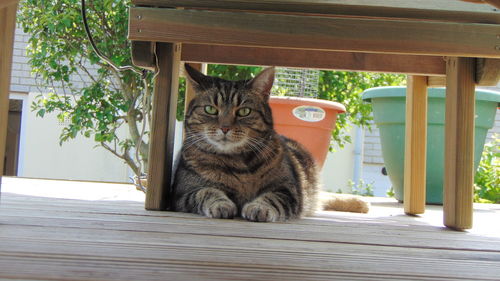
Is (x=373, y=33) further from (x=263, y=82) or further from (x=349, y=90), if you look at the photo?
(x=349, y=90)

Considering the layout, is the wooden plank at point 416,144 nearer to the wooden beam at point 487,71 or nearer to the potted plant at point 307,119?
the wooden beam at point 487,71

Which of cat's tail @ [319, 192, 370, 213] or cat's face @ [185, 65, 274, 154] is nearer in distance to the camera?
cat's face @ [185, 65, 274, 154]

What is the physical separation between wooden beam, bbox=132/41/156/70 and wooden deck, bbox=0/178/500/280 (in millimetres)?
552

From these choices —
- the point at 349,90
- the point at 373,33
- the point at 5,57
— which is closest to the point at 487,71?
the point at 373,33

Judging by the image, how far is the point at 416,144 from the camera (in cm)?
247

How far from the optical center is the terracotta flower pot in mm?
3602

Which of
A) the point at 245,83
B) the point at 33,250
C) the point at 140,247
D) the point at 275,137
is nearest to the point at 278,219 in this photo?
the point at 275,137

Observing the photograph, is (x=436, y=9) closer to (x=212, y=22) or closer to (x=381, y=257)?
(x=212, y=22)

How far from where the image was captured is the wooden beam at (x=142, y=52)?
190cm

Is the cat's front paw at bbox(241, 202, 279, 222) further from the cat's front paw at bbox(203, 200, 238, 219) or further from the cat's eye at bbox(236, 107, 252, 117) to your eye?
the cat's eye at bbox(236, 107, 252, 117)

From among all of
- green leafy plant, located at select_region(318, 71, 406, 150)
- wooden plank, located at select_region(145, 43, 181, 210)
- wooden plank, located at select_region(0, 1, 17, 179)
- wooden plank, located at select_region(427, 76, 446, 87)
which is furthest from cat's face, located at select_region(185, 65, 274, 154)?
green leafy plant, located at select_region(318, 71, 406, 150)

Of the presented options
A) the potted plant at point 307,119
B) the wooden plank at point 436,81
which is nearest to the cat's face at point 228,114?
the wooden plank at point 436,81

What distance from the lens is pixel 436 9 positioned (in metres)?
1.71

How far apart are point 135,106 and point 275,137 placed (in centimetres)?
298
